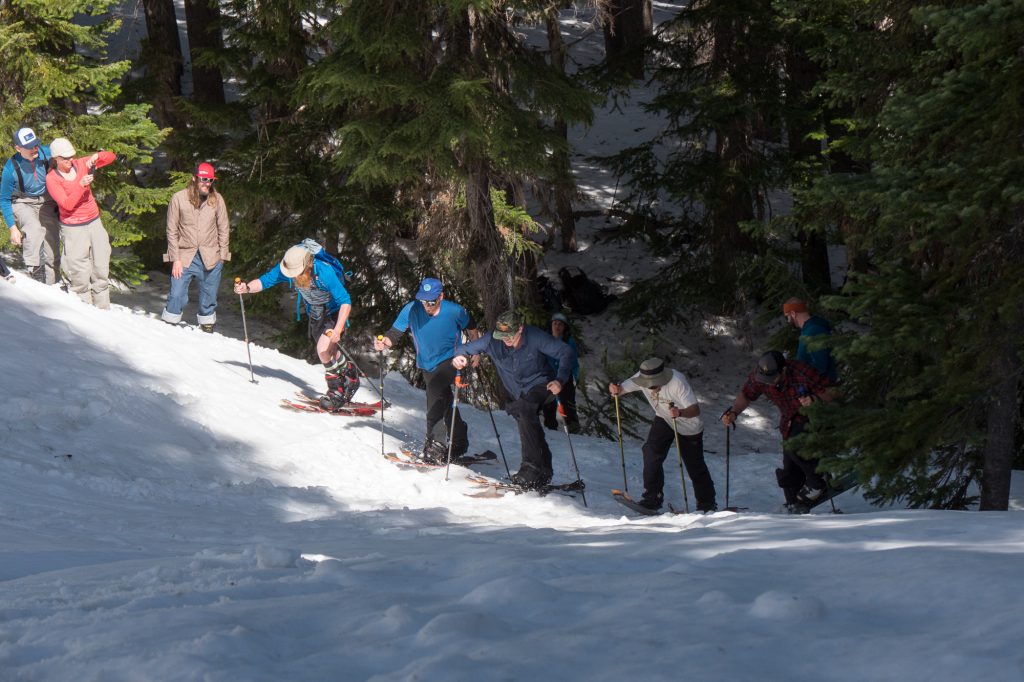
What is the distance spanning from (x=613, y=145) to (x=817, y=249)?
851 cm

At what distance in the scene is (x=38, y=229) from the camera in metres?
13.4

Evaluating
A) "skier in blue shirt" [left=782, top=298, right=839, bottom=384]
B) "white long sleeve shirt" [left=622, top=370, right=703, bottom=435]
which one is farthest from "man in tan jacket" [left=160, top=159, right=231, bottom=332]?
"skier in blue shirt" [left=782, top=298, right=839, bottom=384]

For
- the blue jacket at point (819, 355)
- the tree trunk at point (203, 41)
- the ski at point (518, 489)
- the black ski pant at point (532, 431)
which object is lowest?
the ski at point (518, 489)

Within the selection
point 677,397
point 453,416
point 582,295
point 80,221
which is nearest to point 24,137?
point 80,221

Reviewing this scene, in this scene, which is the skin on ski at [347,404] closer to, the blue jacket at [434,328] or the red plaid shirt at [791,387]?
the blue jacket at [434,328]

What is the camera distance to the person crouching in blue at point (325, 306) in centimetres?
1115

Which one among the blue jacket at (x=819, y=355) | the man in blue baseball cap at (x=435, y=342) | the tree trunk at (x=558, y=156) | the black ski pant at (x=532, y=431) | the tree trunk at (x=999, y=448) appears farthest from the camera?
the tree trunk at (x=558, y=156)

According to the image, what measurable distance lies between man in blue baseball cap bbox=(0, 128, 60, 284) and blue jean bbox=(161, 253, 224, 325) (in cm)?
179

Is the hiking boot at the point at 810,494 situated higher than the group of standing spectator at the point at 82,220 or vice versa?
the group of standing spectator at the point at 82,220

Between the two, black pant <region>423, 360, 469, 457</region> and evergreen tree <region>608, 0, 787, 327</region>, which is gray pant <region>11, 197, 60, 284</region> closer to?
black pant <region>423, 360, 469, 457</region>

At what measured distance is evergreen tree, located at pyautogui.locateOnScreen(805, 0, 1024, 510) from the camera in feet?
23.8

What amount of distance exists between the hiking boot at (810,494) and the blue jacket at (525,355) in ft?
8.43

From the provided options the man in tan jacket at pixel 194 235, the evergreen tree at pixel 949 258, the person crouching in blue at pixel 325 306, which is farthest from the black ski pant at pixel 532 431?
the man in tan jacket at pixel 194 235

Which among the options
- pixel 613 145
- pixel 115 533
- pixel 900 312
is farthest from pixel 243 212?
pixel 613 145
